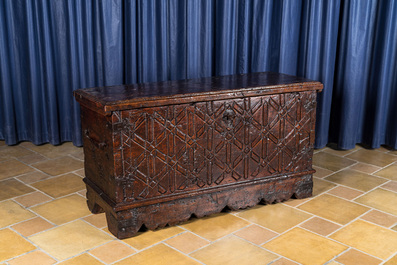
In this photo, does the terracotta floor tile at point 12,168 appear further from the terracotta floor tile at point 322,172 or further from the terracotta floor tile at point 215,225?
the terracotta floor tile at point 322,172

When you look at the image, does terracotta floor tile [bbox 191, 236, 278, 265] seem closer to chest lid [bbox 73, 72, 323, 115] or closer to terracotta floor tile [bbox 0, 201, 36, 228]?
chest lid [bbox 73, 72, 323, 115]

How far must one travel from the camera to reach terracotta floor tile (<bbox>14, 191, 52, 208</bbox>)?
2.91 meters

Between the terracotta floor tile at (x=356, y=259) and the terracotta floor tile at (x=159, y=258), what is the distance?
0.67m

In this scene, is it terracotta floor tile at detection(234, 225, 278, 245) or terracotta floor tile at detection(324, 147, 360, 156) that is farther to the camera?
terracotta floor tile at detection(324, 147, 360, 156)

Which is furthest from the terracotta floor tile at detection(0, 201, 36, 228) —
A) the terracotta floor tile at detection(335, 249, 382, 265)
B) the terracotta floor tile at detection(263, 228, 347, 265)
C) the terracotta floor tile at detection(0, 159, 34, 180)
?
the terracotta floor tile at detection(335, 249, 382, 265)

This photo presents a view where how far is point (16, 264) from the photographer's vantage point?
7.51 feet

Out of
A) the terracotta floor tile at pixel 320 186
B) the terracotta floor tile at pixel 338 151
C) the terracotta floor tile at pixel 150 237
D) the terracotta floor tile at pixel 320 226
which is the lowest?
the terracotta floor tile at pixel 150 237

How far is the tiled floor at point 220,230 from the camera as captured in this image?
2365 mm

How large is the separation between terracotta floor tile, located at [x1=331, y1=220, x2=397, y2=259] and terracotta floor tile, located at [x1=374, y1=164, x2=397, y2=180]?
30.0 inches

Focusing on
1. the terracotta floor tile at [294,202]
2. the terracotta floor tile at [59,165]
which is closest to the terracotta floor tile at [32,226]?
the terracotta floor tile at [59,165]

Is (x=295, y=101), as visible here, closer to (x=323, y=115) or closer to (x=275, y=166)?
(x=275, y=166)

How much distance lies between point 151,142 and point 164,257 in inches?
21.8

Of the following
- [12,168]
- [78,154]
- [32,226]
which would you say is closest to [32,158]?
[12,168]

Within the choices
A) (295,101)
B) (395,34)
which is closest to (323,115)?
(395,34)
